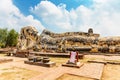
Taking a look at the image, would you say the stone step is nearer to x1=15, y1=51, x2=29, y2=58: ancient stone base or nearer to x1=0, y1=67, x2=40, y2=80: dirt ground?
x1=0, y1=67, x2=40, y2=80: dirt ground

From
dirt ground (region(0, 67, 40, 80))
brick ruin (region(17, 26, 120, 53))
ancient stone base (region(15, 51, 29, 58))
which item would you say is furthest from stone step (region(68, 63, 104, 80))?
brick ruin (region(17, 26, 120, 53))

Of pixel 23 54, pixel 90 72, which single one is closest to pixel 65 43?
pixel 23 54

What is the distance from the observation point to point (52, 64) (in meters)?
6.79

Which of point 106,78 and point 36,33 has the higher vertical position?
point 36,33

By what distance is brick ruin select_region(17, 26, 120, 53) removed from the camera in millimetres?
13740

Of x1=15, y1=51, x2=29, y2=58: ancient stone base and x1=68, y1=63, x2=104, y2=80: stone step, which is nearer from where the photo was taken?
x1=68, y1=63, x2=104, y2=80: stone step

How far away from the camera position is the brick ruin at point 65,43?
13.7m

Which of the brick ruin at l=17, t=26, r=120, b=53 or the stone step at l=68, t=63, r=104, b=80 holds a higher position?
the brick ruin at l=17, t=26, r=120, b=53

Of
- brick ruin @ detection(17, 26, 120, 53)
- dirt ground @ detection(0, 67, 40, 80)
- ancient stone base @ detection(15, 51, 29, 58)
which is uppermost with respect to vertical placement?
brick ruin @ detection(17, 26, 120, 53)

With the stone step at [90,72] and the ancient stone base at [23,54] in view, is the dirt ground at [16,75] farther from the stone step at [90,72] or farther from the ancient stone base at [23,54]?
the ancient stone base at [23,54]

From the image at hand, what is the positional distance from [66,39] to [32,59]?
30.4 ft

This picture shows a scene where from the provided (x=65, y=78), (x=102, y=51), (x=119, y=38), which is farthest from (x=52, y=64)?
(x=119, y=38)

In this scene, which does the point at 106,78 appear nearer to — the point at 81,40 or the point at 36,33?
the point at 81,40

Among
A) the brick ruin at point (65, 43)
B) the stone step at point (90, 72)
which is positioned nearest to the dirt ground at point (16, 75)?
the stone step at point (90, 72)
